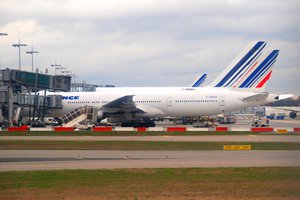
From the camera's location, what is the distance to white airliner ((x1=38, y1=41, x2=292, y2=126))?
66.8 m

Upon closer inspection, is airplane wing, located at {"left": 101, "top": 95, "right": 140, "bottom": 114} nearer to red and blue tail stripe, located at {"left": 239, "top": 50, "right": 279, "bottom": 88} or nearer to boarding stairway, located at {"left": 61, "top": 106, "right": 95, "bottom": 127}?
boarding stairway, located at {"left": 61, "top": 106, "right": 95, "bottom": 127}

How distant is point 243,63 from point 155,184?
55599mm

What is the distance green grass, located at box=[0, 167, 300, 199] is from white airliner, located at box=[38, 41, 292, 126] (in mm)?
44794

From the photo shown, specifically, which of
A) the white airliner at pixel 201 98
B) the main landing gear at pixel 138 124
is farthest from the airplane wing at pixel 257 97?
the main landing gear at pixel 138 124

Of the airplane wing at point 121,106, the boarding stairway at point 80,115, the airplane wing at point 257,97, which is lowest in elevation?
the boarding stairway at point 80,115

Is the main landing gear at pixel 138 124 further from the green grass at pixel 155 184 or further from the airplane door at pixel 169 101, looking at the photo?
the green grass at pixel 155 184

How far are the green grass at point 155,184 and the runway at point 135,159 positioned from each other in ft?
6.56

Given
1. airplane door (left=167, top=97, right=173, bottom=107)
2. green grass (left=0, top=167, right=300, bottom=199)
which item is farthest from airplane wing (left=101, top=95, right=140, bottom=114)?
green grass (left=0, top=167, right=300, bottom=199)

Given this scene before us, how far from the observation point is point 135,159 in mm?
25688

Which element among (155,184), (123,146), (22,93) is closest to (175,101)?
(22,93)

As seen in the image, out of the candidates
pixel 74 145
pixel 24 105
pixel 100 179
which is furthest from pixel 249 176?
pixel 24 105

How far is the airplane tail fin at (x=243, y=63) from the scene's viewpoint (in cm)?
7050

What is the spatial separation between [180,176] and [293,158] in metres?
8.97

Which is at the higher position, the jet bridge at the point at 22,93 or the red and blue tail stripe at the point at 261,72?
the red and blue tail stripe at the point at 261,72
